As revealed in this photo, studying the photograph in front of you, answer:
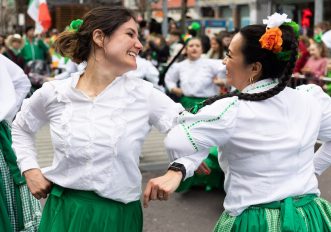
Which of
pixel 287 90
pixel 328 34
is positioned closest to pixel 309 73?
pixel 328 34

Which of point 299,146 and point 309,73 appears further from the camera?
point 309,73

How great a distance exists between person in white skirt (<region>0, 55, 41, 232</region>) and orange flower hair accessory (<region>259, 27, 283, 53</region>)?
1798 millimetres

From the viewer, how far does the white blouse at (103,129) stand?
235cm

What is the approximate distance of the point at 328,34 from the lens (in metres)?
8.27

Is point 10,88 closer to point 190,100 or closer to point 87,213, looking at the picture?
point 87,213

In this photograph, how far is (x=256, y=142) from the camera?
2.13 m

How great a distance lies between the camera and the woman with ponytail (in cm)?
236

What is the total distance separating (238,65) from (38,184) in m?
0.98

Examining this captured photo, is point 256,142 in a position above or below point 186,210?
above

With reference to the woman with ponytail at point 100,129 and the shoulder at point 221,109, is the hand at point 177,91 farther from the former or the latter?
the shoulder at point 221,109

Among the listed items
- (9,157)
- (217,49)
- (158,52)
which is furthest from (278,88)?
(158,52)

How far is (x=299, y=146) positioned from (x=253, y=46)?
41 cm

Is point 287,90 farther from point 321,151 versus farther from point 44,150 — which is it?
point 44,150

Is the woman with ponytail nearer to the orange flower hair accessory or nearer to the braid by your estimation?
the braid
